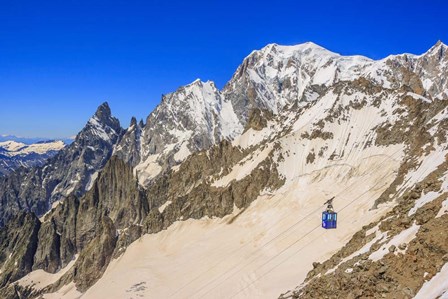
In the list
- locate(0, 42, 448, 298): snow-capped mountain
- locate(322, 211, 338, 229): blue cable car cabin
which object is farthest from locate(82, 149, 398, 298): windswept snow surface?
locate(322, 211, 338, 229): blue cable car cabin

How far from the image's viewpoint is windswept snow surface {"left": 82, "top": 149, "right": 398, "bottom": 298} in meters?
90.6

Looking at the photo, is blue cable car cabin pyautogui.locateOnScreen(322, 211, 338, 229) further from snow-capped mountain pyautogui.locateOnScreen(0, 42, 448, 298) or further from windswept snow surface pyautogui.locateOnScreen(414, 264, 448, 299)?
windswept snow surface pyautogui.locateOnScreen(414, 264, 448, 299)

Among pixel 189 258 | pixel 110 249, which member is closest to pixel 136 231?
pixel 110 249

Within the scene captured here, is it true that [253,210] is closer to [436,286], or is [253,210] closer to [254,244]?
[254,244]

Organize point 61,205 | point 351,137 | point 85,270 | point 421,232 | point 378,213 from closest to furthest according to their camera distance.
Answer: point 421,232 → point 378,213 → point 351,137 → point 85,270 → point 61,205

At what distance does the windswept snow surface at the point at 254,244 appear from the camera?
297ft

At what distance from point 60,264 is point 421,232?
481 ft

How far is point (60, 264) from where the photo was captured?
15688 cm

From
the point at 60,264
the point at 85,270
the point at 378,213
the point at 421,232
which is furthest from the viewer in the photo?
the point at 60,264

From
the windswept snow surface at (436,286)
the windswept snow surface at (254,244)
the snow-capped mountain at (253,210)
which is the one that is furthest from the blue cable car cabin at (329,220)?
the windswept snow surface at (436,286)

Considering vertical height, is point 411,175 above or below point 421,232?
below

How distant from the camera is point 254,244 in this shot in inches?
4262

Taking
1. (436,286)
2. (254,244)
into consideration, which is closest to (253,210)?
(254,244)

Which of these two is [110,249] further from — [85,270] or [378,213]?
[378,213]
